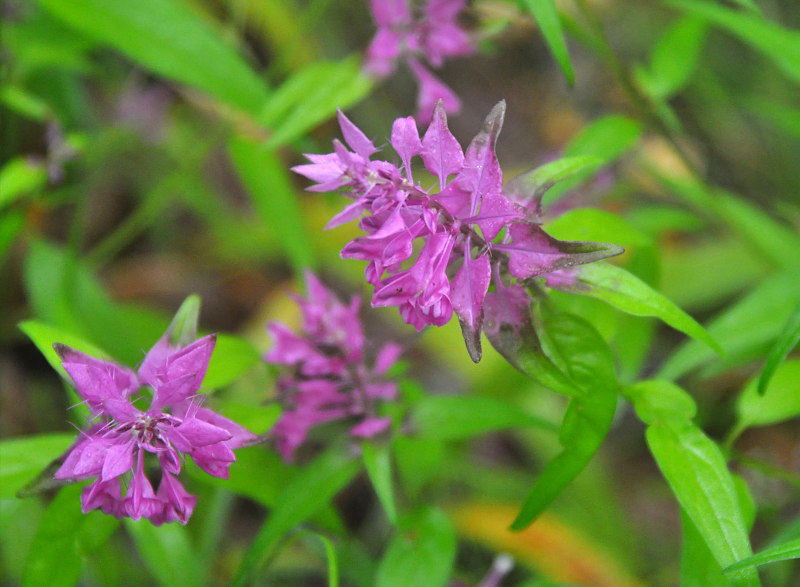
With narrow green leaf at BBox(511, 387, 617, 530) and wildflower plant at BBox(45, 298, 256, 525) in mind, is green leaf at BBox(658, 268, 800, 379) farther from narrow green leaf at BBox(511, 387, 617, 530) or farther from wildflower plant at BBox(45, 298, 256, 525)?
wildflower plant at BBox(45, 298, 256, 525)

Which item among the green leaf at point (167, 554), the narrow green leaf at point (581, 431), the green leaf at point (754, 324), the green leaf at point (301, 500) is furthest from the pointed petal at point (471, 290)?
the green leaf at point (167, 554)

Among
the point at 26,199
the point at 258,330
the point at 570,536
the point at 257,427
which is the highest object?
the point at 26,199

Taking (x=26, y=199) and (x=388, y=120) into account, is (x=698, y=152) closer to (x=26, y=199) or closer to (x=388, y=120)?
(x=388, y=120)

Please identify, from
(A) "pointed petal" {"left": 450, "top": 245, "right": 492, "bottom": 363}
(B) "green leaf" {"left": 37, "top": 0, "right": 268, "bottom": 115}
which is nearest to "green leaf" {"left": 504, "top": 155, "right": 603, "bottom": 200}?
(A) "pointed petal" {"left": 450, "top": 245, "right": 492, "bottom": 363}

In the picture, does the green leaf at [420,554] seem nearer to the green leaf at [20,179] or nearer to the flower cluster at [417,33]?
the flower cluster at [417,33]

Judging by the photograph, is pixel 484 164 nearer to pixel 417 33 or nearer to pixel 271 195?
pixel 417 33

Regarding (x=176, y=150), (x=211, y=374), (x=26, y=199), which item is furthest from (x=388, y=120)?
(x=211, y=374)
